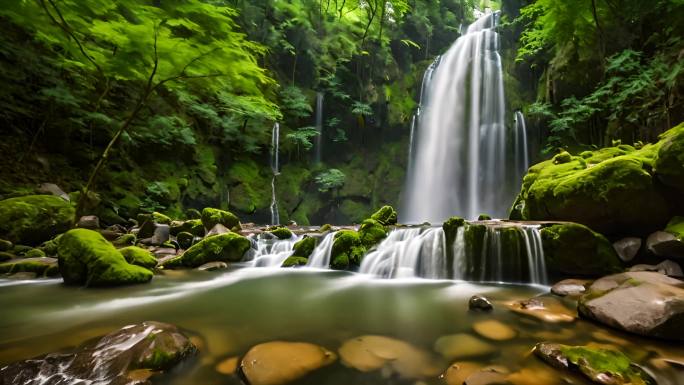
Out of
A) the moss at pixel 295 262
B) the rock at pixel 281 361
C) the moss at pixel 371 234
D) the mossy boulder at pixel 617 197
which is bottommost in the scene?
the moss at pixel 295 262

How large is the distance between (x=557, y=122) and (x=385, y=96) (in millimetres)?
10948

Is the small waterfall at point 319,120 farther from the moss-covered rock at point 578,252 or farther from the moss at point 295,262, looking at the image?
the moss-covered rock at point 578,252

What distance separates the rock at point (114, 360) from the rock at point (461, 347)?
222 centimetres

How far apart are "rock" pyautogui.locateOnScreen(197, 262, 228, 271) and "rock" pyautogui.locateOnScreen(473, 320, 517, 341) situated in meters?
5.85

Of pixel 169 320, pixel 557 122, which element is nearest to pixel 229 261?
pixel 169 320

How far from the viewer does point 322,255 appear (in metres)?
7.98

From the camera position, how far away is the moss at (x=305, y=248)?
828 cm

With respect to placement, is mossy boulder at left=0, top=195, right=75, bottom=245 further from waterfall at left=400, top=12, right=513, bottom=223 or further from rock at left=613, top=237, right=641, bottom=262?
waterfall at left=400, top=12, right=513, bottom=223

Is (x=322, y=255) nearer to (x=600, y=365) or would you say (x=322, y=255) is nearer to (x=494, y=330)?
(x=494, y=330)

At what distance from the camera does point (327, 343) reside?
9.68ft

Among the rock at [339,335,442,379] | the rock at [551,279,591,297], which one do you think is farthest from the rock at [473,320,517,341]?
the rock at [551,279,591,297]

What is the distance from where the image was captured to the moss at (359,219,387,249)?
7723mm

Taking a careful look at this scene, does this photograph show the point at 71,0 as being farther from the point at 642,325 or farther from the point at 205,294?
the point at 642,325

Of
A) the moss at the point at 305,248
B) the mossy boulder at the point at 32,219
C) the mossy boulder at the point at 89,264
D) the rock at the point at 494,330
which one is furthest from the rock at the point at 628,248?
the mossy boulder at the point at 32,219
